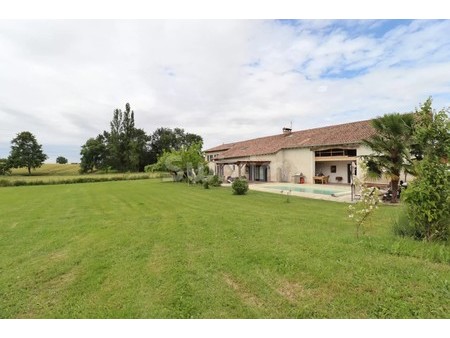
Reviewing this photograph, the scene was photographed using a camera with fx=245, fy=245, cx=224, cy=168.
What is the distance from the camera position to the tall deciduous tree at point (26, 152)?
67.4m

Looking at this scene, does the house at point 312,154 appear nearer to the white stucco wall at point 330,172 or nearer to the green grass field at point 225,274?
the white stucco wall at point 330,172

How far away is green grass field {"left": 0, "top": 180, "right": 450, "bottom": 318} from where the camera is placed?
3.54 metres

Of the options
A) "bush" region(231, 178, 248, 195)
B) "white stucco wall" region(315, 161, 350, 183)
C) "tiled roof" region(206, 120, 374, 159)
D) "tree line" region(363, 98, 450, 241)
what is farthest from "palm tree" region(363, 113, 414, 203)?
"white stucco wall" region(315, 161, 350, 183)

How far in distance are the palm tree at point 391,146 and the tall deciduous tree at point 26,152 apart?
269ft

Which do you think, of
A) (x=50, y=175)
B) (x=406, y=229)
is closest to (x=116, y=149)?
(x=50, y=175)

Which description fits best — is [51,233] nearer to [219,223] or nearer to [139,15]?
[219,223]

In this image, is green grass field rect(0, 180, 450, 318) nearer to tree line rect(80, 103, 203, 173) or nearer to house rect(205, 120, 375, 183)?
house rect(205, 120, 375, 183)

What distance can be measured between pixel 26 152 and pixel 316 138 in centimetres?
Result: 7911

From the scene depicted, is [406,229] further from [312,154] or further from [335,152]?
[312,154]

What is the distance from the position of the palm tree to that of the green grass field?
754cm

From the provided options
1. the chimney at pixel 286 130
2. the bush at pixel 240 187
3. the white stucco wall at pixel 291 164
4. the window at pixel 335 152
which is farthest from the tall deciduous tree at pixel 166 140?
the bush at pixel 240 187

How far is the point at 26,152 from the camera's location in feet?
230

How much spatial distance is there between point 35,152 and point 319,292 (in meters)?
88.9
